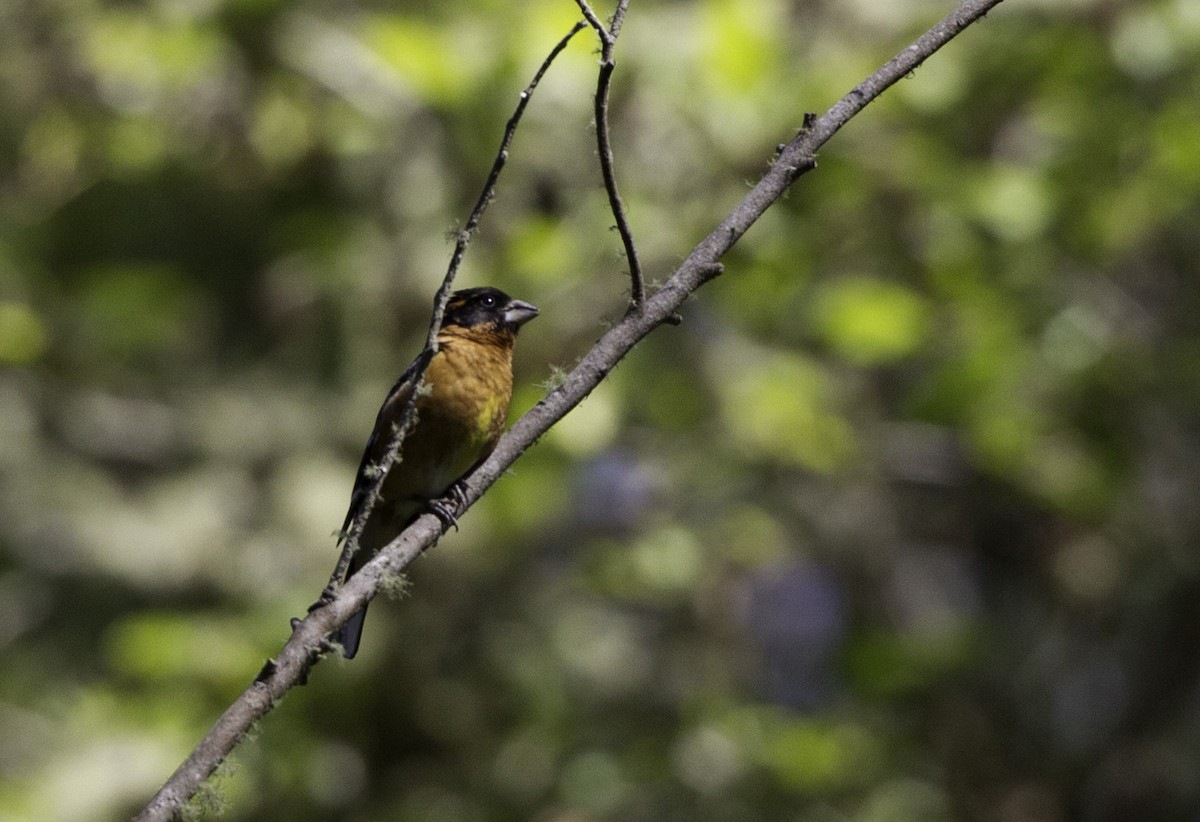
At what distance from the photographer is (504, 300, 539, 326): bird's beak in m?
4.71

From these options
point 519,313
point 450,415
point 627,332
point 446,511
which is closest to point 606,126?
point 627,332

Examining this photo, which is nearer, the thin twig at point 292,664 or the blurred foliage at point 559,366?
the thin twig at point 292,664

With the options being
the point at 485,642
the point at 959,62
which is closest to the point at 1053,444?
the point at 959,62

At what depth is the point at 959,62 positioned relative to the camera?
6043 millimetres

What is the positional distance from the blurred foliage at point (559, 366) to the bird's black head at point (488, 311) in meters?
0.39

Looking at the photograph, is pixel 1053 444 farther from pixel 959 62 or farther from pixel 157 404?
pixel 157 404

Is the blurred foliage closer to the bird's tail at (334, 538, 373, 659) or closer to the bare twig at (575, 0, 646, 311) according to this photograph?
the bird's tail at (334, 538, 373, 659)

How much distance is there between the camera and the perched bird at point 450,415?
14.3 ft

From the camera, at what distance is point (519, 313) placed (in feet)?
15.5

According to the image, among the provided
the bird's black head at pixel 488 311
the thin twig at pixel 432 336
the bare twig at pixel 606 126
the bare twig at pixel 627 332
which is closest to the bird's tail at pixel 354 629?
the bird's black head at pixel 488 311

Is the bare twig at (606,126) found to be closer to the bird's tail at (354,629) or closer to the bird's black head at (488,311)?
the bird's black head at (488,311)

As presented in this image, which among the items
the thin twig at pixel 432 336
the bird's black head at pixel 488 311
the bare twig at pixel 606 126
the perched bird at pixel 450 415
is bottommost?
the thin twig at pixel 432 336

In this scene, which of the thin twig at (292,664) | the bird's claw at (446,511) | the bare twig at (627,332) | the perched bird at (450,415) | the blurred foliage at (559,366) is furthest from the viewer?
the blurred foliage at (559,366)

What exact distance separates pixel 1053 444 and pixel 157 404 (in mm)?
4201
